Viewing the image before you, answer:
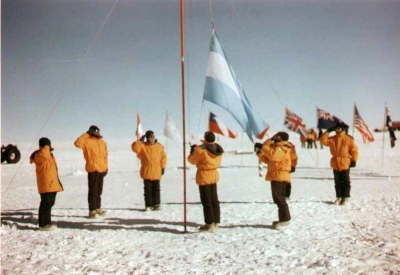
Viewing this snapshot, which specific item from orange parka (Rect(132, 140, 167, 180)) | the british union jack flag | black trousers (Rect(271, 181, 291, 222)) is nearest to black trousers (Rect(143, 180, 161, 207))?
orange parka (Rect(132, 140, 167, 180))

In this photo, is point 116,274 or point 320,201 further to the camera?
point 320,201

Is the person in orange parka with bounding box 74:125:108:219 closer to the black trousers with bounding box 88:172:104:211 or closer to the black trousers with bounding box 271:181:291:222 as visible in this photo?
the black trousers with bounding box 88:172:104:211

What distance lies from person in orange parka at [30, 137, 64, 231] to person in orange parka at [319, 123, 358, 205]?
588 cm

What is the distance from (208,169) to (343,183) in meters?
3.92

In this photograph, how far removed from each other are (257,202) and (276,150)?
3.14 meters

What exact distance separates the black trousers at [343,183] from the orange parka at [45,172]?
605 cm

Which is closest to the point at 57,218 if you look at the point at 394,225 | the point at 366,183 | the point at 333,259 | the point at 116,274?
the point at 116,274

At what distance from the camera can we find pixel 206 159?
5.93 m

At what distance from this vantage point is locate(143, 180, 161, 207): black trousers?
811cm

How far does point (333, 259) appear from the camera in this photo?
4340 mm

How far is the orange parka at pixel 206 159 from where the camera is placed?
590cm

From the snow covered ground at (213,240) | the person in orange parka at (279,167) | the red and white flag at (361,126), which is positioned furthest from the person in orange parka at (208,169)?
the red and white flag at (361,126)

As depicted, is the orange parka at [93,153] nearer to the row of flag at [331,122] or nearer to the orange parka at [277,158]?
the orange parka at [277,158]

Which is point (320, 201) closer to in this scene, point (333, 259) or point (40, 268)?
point (333, 259)
